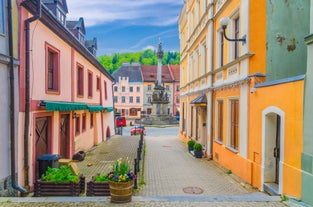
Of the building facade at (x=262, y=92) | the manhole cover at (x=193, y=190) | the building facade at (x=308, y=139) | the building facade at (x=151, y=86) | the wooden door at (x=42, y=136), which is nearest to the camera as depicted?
the building facade at (x=308, y=139)

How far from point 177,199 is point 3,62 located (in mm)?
5643

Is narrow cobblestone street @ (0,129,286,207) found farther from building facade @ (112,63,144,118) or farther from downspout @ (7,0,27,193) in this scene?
building facade @ (112,63,144,118)

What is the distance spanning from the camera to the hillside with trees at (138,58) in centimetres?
10350

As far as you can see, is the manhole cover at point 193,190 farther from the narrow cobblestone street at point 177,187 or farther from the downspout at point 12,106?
the downspout at point 12,106

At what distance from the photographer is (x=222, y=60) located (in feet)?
42.2

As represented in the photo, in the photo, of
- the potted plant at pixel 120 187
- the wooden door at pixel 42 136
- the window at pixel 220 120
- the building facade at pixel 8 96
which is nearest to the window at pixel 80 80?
the wooden door at pixel 42 136

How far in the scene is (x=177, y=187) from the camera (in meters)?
8.80

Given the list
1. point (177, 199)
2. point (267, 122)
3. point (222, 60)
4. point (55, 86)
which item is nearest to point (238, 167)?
point (267, 122)

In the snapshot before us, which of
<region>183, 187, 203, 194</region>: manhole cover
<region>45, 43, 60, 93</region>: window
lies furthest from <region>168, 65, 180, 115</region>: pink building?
<region>183, 187, 203, 194</region>: manhole cover

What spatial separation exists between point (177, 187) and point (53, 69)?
691 cm

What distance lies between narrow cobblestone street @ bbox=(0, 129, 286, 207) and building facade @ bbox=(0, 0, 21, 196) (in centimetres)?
98

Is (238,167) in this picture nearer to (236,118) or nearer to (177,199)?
(236,118)

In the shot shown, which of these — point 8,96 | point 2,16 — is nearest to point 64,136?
point 8,96

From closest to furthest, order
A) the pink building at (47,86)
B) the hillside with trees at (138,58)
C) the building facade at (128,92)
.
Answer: the pink building at (47,86) < the building facade at (128,92) < the hillside with trees at (138,58)
